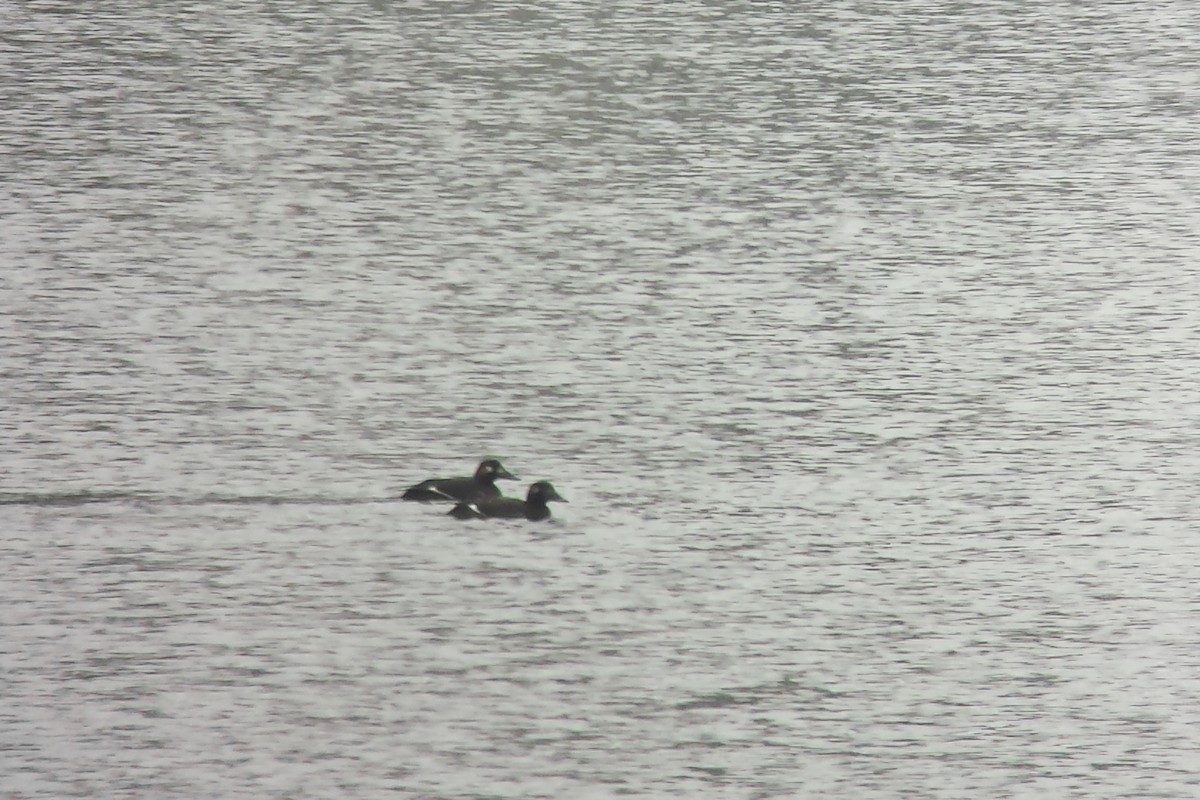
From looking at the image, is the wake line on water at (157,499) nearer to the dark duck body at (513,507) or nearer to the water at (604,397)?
the water at (604,397)

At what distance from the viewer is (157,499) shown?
2.94 meters

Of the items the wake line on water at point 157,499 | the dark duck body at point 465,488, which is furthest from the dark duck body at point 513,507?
the wake line on water at point 157,499

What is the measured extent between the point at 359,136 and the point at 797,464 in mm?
1391

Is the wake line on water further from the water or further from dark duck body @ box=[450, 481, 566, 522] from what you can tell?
dark duck body @ box=[450, 481, 566, 522]

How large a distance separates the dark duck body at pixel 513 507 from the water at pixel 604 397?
3 centimetres

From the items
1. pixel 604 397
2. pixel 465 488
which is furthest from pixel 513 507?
pixel 604 397

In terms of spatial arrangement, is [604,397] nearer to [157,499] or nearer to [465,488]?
[465,488]

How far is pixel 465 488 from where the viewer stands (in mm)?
2920

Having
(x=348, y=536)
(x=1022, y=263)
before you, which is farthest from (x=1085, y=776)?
(x=1022, y=263)

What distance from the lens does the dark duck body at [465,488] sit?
9.55 ft

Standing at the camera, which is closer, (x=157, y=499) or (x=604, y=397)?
(x=157, y=499)

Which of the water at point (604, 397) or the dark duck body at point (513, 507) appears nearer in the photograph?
the water at point (604, 397)

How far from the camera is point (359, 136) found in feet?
13.4

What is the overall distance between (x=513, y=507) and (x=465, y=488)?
0.07 meters
